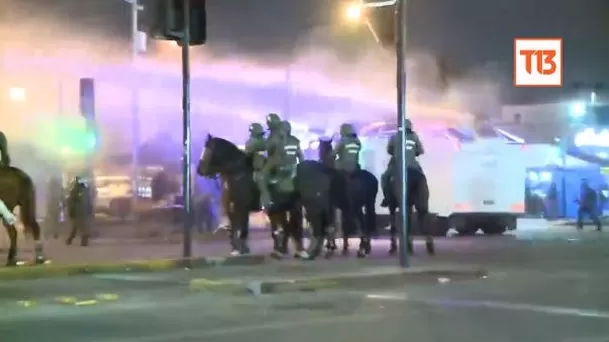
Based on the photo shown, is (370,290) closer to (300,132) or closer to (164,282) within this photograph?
(164,282)

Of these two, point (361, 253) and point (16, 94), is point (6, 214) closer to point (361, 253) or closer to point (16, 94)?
point (361, 253)

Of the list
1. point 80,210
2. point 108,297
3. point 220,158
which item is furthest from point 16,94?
point 108,297

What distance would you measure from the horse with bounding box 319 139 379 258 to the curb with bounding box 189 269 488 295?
3.26 meters

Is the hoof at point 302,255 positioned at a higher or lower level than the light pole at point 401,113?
lower

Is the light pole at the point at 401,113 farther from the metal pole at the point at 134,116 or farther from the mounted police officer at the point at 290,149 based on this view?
the metal pole at the point at 134,116

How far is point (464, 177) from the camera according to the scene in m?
28.7

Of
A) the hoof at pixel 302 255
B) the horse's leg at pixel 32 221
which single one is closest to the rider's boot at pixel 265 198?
the hoof at pixel 302 255

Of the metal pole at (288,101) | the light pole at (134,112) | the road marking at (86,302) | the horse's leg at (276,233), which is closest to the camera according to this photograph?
the road marking at (86,302)

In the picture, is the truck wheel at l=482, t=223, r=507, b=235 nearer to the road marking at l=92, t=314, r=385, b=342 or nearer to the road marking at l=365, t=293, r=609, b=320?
the road marking at l=365, t=293, r=609, b=320

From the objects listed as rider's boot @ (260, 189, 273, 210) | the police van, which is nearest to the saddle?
rider's boot @ (260, 189, 273, 210)

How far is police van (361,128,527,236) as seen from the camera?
28.6 m

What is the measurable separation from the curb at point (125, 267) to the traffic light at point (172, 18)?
11.6ft

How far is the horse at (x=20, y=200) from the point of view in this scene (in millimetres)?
17219

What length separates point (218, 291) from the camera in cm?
1418
